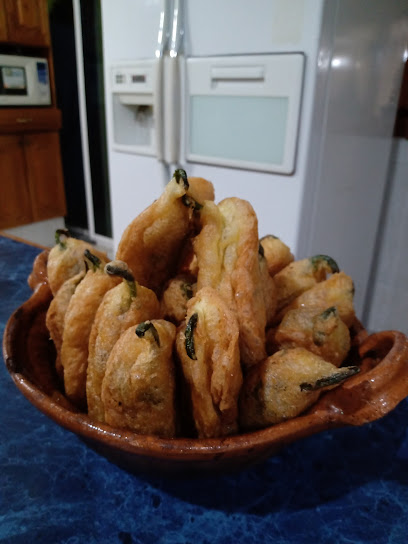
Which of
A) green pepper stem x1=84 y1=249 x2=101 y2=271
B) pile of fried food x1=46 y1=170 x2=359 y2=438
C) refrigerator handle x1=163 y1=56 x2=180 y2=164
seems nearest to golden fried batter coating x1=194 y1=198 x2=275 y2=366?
pile of fried food x1=46 y1=170 x2=359 y2=438

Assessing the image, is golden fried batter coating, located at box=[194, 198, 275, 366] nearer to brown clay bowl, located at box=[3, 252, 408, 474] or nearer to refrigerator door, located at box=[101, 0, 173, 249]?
brown clay bowl, located at box=[3, 252, 408, 474]

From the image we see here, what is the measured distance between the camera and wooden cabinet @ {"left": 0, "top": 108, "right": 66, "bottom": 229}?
312 centimetres

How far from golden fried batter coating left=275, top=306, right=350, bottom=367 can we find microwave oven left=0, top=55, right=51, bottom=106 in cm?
314

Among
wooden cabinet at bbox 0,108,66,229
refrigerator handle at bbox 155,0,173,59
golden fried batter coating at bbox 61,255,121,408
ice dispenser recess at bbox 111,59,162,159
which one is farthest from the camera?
wooden cabinet at bbox 0,108,66,229

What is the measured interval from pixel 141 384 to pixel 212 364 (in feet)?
0.24

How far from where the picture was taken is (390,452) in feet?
1.84

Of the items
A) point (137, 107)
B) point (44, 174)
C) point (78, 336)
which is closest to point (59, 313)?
point (78, 336)

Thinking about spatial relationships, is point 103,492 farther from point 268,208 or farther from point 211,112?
point 211,112

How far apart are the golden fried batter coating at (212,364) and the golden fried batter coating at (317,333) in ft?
0.32

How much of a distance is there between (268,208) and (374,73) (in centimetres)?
64

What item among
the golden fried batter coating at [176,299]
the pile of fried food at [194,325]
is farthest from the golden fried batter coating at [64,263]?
the golden fried batter coating at [176,299]

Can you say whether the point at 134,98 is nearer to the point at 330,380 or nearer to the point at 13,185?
the point at 330,380

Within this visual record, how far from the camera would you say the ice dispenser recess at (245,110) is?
1327mm

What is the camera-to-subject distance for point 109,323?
17.8 inches
